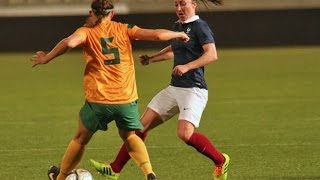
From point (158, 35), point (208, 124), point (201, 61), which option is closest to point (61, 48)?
point (158, 35)

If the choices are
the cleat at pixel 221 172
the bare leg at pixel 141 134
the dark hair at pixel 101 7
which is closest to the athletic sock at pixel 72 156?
the bare leg at pixel 141 134

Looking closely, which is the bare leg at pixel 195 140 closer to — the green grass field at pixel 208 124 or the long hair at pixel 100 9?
the green grass field at pixel 208 124

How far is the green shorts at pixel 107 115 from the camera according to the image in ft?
28.6

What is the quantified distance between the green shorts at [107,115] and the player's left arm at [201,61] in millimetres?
553

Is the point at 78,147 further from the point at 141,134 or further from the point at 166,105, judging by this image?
the point at 166,105

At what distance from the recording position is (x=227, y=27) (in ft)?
116

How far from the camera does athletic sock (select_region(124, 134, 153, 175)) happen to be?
8812 millimetres

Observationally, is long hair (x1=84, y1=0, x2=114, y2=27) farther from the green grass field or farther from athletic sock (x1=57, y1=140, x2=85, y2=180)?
the green grass field

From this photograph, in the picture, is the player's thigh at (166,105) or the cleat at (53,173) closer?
the cleat at (53,173)

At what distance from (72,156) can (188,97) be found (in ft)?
4.52

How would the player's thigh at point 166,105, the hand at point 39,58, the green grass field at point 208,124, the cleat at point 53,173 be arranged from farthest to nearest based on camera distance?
the green grass field at point 208,124 < the player's thigh at point 166,105 < the cleat at point 53,173 < the hand at point 39,58

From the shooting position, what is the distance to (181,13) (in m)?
9.52

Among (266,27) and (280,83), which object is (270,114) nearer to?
(280,83)

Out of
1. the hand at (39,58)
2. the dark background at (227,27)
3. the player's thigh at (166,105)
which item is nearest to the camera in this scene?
the hand at (39,58)
